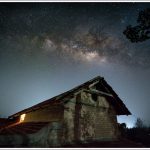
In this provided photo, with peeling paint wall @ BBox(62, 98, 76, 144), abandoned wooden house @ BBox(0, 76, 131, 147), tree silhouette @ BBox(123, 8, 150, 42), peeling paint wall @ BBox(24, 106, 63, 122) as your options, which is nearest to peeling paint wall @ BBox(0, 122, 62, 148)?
abandoned wooden house @ BBox(0, 76, 131, 147)

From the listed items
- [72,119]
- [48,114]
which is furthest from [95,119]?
[48,114]

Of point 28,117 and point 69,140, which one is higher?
point 28,117

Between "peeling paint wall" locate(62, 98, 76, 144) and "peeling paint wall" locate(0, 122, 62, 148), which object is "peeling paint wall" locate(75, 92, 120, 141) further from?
"peeling paint wall" locate(0, 122, 62, 148)

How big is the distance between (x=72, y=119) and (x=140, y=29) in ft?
19.9

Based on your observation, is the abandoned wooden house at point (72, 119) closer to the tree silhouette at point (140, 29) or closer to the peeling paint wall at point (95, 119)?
the peeling paint wall at point (95, 119)

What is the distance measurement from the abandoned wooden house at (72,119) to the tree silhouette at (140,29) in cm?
397

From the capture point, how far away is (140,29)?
9977 millimetres

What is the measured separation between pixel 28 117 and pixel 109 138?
5642 millimetres

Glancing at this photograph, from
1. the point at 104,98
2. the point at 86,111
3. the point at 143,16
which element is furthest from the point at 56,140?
the point at 143,16

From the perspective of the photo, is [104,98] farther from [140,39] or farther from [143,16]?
[143,16]

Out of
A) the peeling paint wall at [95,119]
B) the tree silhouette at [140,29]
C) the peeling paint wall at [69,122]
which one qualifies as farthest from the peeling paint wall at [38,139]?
the tree silhouette at [140,29]

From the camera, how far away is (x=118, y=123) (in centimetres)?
1463

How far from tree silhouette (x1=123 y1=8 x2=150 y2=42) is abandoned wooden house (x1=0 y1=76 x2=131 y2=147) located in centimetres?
397

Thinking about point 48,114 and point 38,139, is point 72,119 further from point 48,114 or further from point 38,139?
point 38,139
